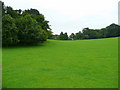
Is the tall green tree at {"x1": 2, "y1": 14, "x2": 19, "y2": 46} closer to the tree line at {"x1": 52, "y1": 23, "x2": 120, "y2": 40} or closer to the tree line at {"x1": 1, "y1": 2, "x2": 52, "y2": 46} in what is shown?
the tree line at {"x1": 1, "y1": 2, "x2": 52, "y2": 46}

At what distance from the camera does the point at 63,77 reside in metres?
3.91

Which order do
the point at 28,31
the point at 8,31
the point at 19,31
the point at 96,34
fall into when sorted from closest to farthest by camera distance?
the point at 8,31, the point at 28,31, the point at 19,31, the point at 96,34

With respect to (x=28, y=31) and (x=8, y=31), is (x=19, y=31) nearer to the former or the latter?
(x=28, y=31)

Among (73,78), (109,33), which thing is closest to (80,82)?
(73,78)

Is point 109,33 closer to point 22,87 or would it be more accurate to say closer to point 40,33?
point 40,33

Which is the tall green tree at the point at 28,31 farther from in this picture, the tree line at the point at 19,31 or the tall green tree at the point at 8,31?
the tall green tree at the point at 8,31

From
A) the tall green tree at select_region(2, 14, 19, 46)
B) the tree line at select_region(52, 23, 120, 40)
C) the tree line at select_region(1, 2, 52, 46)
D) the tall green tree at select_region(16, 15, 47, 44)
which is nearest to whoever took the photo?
the tall green tree at select_region(2, 14, 19, 46)

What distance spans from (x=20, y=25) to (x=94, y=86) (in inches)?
529

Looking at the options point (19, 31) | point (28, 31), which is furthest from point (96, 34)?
point (19, 31)

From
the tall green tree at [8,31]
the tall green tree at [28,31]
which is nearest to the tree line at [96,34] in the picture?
the tall green tree at [28,31]

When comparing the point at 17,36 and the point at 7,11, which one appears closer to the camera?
the point at 17,36

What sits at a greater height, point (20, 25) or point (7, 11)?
point (7, 11)

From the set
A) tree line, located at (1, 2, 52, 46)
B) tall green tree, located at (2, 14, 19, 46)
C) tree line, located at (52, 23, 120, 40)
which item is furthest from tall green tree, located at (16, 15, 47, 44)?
tree line, located at (52, 23, 120, 40)

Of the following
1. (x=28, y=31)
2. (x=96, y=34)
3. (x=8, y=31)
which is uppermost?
(x=96, y=34)
